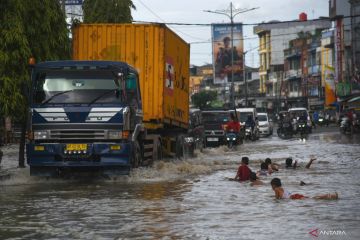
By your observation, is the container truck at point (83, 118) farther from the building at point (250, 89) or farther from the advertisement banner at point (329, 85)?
the building at point (250, 89)

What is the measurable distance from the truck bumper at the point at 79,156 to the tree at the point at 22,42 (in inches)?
98.6

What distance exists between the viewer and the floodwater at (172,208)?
1007 cm

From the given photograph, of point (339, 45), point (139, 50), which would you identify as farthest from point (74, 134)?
point (339, 45)

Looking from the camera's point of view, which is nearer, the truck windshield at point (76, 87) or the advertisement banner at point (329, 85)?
the truck windshield at point (76, 87)

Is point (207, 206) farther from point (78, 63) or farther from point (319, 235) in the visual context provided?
point (78, 63)

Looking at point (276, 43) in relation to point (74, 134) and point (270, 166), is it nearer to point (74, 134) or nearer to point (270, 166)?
point (270, 166)

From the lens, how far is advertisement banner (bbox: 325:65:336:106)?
295ft

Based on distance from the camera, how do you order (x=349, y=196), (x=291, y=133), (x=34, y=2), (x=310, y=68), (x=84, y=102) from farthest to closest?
(x=310, y=68) → (x=291, y=133) → (x=34, y=2) → (x=84, y=102) → (x=349, y=196)

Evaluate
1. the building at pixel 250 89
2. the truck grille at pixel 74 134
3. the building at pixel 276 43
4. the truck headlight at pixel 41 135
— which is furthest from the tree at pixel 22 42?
the building at pixel 276 43

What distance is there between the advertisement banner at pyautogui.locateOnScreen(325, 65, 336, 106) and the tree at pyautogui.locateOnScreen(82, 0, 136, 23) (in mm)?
57719

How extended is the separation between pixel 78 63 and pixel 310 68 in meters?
89.1

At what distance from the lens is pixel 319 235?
9492 millimetres

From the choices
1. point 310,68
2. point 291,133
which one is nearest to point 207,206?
point 291,133

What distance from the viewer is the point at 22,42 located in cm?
1994
